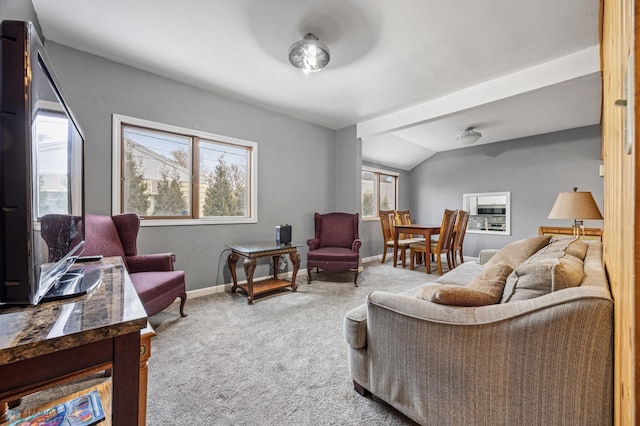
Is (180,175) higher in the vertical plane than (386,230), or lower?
higher

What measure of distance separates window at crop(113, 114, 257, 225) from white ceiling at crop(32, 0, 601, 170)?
2.10ft

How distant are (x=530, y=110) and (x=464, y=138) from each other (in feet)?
3.04

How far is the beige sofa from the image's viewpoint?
32.8 inches

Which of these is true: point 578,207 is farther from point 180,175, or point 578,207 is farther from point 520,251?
point 180,175

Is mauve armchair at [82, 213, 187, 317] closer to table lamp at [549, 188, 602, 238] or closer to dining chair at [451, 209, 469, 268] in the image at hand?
table lamp at [549, 188, 602, 238]

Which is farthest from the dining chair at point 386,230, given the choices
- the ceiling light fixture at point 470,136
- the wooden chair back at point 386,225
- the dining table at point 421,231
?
the ceiling light fixture at point 470,136

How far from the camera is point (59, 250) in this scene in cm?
93

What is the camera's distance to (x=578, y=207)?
2.41 metres

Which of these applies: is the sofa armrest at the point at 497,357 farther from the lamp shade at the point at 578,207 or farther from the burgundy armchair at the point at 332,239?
the burgundy armchair at the point at 332,239

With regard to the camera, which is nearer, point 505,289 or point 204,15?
point 505,289

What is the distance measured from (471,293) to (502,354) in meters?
0.25

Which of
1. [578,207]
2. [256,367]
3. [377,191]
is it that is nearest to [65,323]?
[256,367]

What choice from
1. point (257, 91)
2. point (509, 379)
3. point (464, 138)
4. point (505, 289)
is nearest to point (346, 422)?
point (509, 379)

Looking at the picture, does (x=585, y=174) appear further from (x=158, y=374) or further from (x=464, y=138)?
(x=158, y=374)
